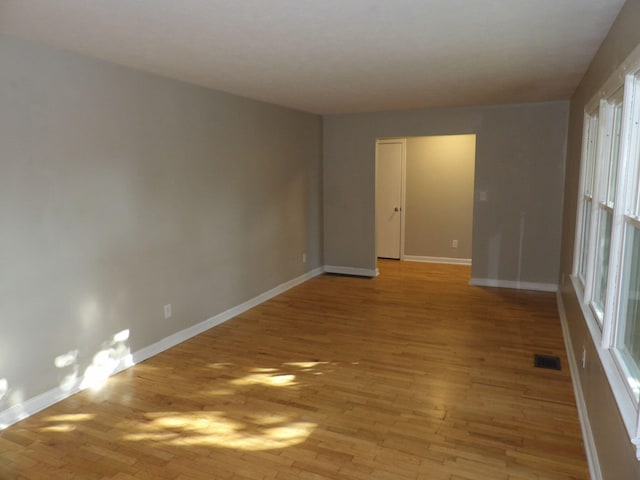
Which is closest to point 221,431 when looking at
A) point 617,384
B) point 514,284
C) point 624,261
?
point 617,384

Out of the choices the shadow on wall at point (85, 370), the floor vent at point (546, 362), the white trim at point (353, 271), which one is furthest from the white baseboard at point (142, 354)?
the floor vent at point (546, 362)

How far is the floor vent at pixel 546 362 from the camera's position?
3383 millimetres

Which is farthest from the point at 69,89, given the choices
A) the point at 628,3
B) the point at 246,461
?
the point at 628,3

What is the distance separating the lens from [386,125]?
5973 millimetres

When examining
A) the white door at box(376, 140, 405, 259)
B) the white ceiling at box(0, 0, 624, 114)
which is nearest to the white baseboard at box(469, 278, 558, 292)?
the white door at box(376, 140, 405, 259)

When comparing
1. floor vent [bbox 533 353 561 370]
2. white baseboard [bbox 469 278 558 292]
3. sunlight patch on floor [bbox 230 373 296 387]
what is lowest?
sunlight patch on floor [bbox 230 373 296 387]

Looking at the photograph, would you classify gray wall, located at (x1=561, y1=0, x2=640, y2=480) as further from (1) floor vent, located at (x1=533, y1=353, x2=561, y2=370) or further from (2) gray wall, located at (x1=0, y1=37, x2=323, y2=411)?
(2) gray wall, located at (x1=0, y1=37, x2=323, y2=411)

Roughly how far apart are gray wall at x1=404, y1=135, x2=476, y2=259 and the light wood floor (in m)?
2.96

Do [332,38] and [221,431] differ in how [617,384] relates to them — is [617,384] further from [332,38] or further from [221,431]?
[332,38]

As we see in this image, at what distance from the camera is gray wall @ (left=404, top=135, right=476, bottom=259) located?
7141 millimetres

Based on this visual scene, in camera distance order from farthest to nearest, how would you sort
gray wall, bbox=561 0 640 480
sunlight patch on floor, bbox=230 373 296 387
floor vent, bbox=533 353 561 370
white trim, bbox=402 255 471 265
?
white trim, bbox=402 255 471 265 → floor vent, bbox=533 353 561 370 → sunlight patch on floor, bbox=230 373 296 387 → gray wall, bbox=561 0 640 480

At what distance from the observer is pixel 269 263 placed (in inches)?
207

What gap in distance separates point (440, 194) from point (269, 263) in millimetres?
3431

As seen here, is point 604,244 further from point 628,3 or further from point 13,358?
point 13,358
